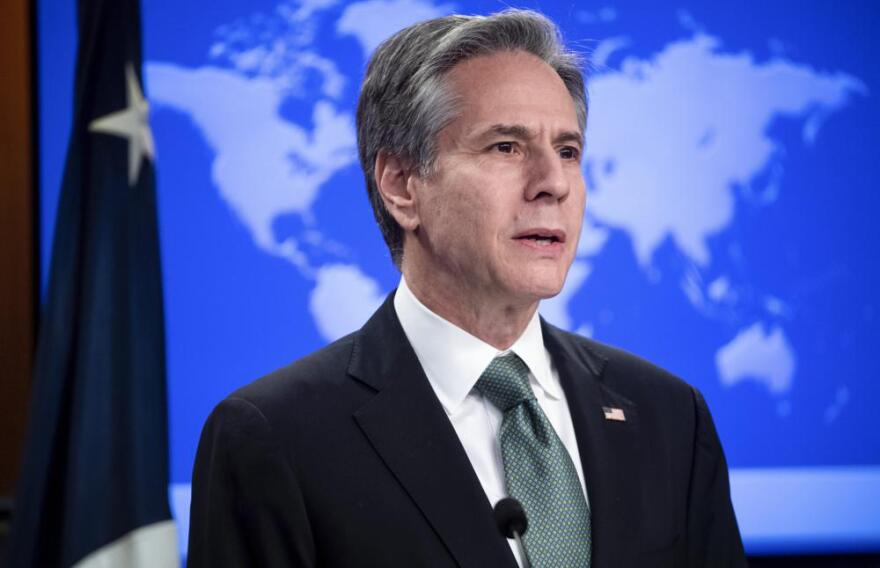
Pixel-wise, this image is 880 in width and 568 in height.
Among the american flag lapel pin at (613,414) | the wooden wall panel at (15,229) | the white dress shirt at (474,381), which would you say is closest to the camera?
the white dress shirt at (474,381)

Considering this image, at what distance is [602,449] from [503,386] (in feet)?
0.58

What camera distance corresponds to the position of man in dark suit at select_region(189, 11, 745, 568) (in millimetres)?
1337

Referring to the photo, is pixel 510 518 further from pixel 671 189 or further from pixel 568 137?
pixel 671 189

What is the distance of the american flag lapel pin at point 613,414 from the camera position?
1533 millimetres

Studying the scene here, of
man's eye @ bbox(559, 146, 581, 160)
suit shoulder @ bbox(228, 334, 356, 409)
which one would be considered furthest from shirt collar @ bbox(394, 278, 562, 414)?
man's eye @ bbox(559, 146, 581, 160)

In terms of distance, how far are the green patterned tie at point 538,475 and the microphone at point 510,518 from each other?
0.06 feet

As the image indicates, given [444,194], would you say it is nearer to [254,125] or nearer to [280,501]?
[280,501]

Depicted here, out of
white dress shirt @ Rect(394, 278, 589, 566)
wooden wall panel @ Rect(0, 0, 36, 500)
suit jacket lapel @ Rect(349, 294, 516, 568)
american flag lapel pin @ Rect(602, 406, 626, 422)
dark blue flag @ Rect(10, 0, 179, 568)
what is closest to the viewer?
suit jacket lapel @ Rect(349, 294, 516, 568)

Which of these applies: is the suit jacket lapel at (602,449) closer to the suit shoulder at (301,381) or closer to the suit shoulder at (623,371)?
the suit shoulder at (623,371)

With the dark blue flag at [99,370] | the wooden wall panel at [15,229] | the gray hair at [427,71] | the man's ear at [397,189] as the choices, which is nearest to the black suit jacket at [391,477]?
the man's ear at [397,189]

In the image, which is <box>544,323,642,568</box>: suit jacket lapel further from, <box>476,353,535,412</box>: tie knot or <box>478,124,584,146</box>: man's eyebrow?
<box>478,124,584,146</box>: man's eyebrow

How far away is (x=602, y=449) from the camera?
1474 mm

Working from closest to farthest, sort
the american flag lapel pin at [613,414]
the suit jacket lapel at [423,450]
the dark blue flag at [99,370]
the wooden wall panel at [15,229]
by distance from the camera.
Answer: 1. the suit jacket lapel at [423,450]
2. the american flag lapel pin at [613,414]
3. the dark blue flag at [99,370]
4. the wooden wall panel at [15,229]

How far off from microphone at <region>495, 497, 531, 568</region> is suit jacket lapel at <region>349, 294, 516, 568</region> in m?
0.01
